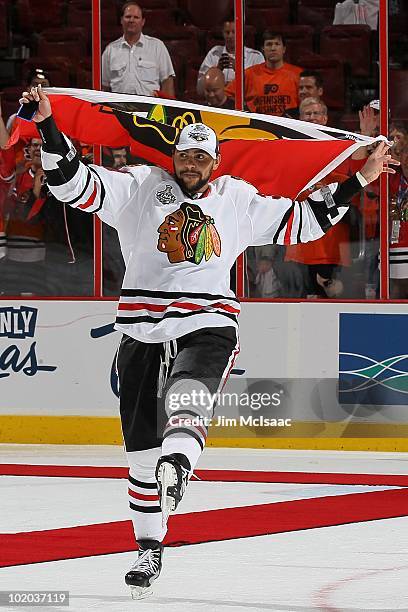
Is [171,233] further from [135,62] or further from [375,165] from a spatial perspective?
[135,62]

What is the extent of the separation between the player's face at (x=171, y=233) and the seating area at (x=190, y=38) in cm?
490

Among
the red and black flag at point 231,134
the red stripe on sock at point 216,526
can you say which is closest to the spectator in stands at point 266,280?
the red stripe on sock at point 216,526

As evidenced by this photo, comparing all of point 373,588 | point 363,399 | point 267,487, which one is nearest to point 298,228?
point 373,588

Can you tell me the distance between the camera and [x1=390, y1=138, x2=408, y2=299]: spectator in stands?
10234 millimetres

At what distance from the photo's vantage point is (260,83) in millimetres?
10445

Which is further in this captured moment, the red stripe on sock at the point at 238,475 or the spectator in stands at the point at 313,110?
the spectator in stands at the point at 313,110

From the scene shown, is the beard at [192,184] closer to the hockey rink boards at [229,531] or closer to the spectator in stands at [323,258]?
the hockey rink boards at [229,531]

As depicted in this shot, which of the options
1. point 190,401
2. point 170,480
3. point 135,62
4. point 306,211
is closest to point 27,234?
point 135,62

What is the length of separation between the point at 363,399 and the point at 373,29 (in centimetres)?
238

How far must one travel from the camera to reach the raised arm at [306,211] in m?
5.83

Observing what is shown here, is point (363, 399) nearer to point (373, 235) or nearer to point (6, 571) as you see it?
point (373, 235)

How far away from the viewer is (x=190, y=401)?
5.34 meters

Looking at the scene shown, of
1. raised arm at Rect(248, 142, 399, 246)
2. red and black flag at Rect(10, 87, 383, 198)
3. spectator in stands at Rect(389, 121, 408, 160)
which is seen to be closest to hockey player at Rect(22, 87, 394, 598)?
raised arm at Rect(248, 142, 399, 246)

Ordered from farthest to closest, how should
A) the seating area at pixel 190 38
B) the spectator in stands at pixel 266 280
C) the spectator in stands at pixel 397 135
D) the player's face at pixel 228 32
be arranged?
the player's face at pixel 228 32 < the spectator in stands at pixel 266 280 < the seating area at pixel 190 38 < the spectator in stands at pixel 397 135
